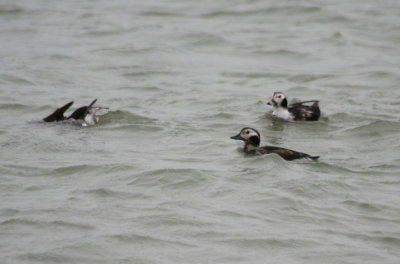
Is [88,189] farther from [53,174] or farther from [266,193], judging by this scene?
[266,193]

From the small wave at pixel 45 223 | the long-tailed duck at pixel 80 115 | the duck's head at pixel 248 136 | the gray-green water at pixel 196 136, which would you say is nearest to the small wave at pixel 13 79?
the gray-green water at pixel 196 136

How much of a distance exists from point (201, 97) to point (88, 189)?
6.14 meters

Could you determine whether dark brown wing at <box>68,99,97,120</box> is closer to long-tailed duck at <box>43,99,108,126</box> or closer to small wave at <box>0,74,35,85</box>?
long-tailed duck at <box>43,99,108,126</box>

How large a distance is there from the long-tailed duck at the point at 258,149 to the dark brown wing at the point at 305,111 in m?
2.03

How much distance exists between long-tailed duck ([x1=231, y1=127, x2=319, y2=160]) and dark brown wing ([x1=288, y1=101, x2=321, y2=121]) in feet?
6.67

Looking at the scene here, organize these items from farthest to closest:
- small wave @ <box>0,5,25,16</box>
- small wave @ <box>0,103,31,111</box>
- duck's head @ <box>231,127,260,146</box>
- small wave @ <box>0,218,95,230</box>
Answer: small wave @ <box>0,5,25,16</box>
small wave @ <box>0,103,31,111</box>
duck's head @ <box>231,127,260,146</box>
small wave @ <box>0,218,95,230</box>

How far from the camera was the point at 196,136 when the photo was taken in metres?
12.8

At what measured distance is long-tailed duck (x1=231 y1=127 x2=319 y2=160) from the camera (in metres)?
11.1

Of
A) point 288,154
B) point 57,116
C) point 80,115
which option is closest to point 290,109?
point 288,154

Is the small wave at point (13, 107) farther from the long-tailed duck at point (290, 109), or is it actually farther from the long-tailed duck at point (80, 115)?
the long-tailed duck at point (290, 109)

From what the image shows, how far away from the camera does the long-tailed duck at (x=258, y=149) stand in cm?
1109

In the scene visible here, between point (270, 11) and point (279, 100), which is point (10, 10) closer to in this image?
point (270, 11)

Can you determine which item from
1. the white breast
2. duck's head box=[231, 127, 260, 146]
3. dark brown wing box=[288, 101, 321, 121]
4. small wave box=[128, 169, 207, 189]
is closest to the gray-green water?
small wave box=[128, 169, 207, 189]

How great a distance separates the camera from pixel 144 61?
1880 centimetres
